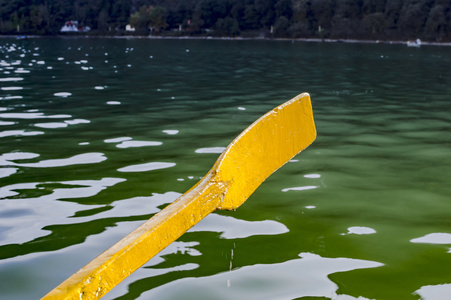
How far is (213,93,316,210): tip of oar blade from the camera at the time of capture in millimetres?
4738

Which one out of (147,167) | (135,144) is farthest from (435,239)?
(135,144)

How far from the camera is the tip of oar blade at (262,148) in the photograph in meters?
4.74

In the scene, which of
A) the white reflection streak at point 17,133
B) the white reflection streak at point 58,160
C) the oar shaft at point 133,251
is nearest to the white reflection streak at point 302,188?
the white reflection streak at point 58,160

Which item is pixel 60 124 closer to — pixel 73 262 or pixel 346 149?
pixel 346 149

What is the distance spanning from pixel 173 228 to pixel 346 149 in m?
6.67

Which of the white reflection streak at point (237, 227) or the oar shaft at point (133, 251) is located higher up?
the oar shaft at point (133, 251)

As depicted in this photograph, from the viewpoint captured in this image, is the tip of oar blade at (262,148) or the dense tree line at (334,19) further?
the dense tree line at (334,19)

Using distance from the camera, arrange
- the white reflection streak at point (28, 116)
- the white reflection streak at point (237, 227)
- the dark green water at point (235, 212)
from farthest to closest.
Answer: the white reflection streak at point (28, 116)
the white reflection streak at point (237, 227)
the dark green water at point (235, 212)

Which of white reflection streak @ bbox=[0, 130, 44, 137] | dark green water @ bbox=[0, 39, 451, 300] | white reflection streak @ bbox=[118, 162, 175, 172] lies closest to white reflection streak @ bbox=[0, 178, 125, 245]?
dark green water @ bbox=[0, 39, 451, 300]

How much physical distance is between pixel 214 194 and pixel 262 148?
3.29ft

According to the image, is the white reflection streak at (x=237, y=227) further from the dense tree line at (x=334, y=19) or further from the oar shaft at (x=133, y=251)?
the dense tree line at (x=334, y=19)

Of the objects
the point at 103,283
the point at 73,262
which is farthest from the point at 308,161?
the point at 103,283

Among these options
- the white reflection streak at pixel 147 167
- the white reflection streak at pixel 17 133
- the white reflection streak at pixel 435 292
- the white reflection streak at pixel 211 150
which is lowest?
the white reflection streak at pixel 17 133

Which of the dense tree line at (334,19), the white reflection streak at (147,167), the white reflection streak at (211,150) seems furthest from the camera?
the dense tree line at (334,19)
